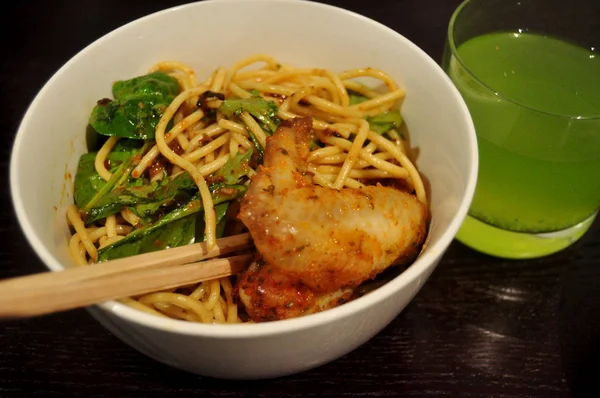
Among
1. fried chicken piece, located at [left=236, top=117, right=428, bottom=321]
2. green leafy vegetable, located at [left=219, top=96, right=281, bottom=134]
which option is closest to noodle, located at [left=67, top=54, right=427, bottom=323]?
green leafy vegetable, located at [left=219, top=96, right=281, bottom=134]

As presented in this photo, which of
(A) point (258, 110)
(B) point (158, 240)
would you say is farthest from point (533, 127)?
(B) point (158, 240)

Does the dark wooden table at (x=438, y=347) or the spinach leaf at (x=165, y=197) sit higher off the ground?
the spinach leaf at (x=165, y=197)

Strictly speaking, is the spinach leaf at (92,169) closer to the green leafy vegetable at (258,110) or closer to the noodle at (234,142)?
the noodle at (234,142)

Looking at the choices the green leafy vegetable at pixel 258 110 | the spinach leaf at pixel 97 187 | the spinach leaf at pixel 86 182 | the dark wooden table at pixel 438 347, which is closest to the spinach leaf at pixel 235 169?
the green leafy vegetable at pixel 258 110

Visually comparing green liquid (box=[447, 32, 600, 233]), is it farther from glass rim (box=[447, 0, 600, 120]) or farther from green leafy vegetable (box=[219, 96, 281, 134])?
green leafy vegetable (box=[219, 96, 281, 134])

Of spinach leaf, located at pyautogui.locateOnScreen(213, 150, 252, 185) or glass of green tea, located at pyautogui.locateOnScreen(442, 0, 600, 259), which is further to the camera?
glass of green tea, located at pyautogui.locateOnScreen(442, 0, 600, 259)
